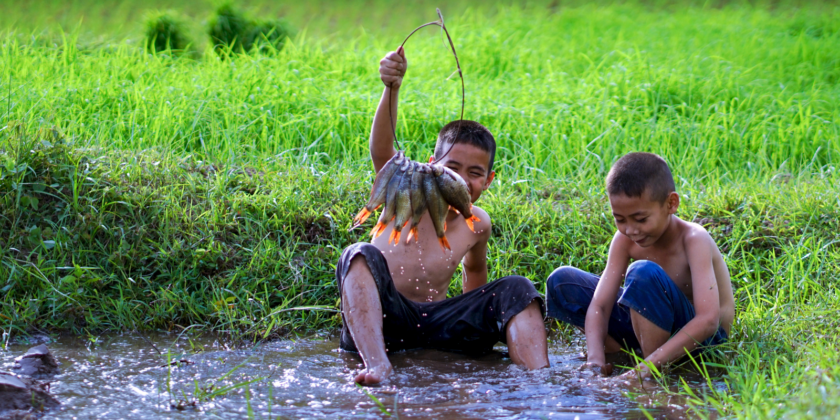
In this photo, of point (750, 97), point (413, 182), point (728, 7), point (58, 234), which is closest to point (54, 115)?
point (58, 234)

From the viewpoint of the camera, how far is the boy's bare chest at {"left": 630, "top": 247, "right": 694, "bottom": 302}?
298 cm

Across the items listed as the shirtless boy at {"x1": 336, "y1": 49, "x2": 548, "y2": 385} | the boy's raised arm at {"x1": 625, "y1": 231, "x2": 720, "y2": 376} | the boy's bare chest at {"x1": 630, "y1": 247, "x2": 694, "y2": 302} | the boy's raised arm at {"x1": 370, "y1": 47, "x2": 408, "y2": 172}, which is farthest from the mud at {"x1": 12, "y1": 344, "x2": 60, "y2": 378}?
the boy's bare chest at {"x1": 630, "y1": 247, "x2": 694, "y2": 302}

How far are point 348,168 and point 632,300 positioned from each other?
2.46 m

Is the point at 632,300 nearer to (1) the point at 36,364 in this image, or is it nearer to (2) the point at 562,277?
(2) the point at 562,277

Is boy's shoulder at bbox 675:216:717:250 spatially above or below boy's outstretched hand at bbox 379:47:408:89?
below

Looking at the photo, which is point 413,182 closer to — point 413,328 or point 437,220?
point 437,220

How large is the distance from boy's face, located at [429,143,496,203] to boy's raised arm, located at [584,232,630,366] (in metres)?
0.67

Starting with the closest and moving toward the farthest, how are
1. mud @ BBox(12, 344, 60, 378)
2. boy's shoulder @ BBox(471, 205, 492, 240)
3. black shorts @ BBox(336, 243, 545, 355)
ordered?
mud @ BBox(12, 344, 60, 378)
black shorts @ BBox(336, 243, 545, 355)
boy's shoulder @ BBox(471, 205, 492, 240)

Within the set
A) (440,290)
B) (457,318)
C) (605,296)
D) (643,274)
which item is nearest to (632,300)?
(643,274)

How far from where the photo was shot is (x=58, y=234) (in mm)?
3783

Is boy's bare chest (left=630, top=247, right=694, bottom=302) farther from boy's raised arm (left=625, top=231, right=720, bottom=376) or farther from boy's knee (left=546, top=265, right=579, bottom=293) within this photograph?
boy's knee (left=546, top=265, right=579, bottom=293)

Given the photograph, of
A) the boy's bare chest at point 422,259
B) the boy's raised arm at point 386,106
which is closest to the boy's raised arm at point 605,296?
the boy's bare chest at point 422,259

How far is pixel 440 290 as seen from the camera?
3291mm

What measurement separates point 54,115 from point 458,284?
122 inches
